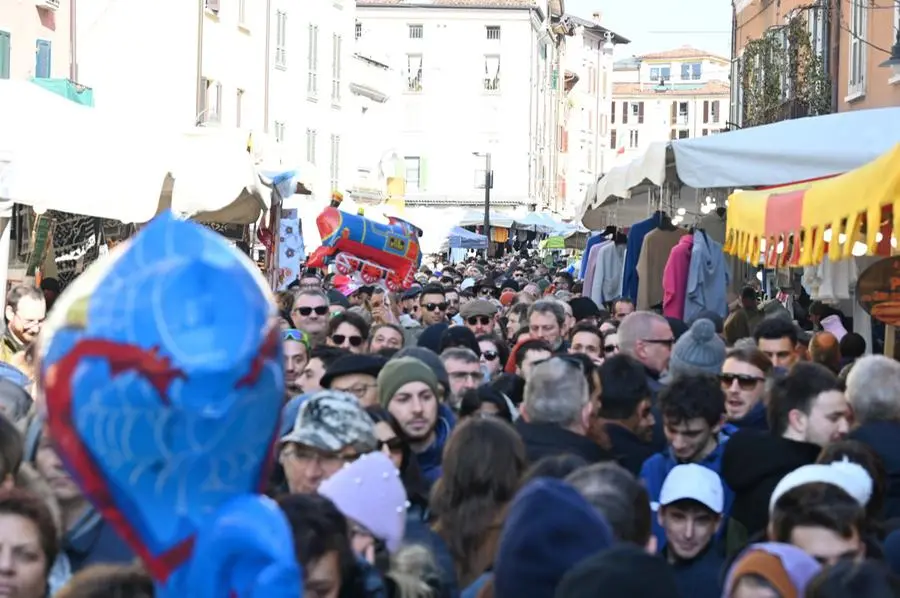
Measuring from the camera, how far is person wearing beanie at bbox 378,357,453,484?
673 centimetres

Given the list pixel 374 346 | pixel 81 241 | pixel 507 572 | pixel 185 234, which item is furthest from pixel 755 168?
pixel 185 234

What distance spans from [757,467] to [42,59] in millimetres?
20806

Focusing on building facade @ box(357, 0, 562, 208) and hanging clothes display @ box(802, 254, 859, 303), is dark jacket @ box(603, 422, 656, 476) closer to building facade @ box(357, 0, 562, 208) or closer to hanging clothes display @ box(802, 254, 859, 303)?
hanging clothes display @ box(802, 254, 859, 303)

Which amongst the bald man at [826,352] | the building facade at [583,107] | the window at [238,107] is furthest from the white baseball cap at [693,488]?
the building facade at [583,107]

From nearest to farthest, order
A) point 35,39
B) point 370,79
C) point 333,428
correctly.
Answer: point 333,428
point 35,39
point 370,79

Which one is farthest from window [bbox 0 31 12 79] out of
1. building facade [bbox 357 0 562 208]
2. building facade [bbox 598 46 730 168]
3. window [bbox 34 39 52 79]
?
building facade [bbox 598 46 730 168]

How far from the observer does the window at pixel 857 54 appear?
2425cm

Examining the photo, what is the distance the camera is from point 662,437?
7.37 metres

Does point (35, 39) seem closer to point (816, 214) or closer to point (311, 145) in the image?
point (816, 214)

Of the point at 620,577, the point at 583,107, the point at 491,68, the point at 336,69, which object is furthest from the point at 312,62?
the point at 583,107

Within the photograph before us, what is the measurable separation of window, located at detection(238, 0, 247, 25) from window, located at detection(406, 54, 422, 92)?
134 feet

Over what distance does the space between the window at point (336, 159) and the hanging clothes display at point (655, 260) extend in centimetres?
3143

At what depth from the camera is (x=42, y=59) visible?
82.4ft

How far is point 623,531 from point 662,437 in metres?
2.88
